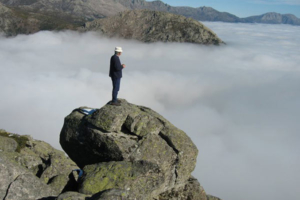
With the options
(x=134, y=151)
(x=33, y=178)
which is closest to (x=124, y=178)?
(x=134, y=151)

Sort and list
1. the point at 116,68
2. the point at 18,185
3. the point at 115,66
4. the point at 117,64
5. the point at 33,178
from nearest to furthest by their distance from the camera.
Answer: the point at 18,185 → the point at 33,178 → the point at 117,64 → the point at 115,66 → the point at 116,68

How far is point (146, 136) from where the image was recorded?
62.7 feet

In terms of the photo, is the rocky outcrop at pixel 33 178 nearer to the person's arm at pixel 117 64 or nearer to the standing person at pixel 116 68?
the standing person at pixel 116 68

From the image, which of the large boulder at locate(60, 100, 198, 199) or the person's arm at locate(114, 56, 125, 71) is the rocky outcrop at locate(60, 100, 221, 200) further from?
the person's arm at locate(114, 56, 125, 71)

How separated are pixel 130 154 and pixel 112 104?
4896 millimetres

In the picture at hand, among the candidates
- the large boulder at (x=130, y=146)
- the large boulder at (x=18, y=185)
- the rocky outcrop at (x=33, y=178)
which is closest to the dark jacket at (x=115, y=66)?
the large boulder at (x=130, y=146)

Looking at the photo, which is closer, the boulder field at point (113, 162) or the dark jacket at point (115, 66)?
the boulder field at point (113, 162)

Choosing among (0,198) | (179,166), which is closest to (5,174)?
(0,198)

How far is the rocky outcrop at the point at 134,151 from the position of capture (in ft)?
51.2

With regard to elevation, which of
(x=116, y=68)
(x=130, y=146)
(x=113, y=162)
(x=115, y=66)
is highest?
(x=115, y=66)

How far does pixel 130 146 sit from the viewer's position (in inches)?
709

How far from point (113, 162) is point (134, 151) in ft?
7.03

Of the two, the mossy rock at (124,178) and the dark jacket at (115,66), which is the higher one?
the dark jacket at (115,66)

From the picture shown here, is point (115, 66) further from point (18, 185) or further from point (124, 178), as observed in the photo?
point (18, 185)
